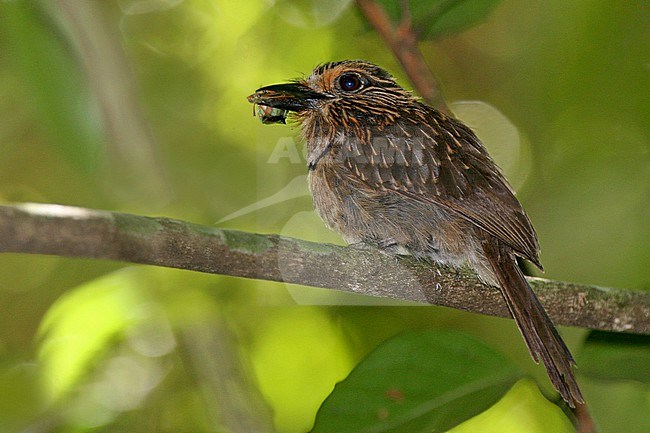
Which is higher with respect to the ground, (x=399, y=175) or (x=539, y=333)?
(x=399, y=175)

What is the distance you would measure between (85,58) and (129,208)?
273mm

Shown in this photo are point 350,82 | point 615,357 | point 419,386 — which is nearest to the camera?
point 419,386

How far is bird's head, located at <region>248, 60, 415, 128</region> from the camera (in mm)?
1372

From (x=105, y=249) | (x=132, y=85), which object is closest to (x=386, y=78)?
(x=132, y=85)

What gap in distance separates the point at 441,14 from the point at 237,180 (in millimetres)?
525

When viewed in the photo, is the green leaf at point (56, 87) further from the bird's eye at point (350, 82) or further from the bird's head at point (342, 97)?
the bird's eye at point (350, 82)

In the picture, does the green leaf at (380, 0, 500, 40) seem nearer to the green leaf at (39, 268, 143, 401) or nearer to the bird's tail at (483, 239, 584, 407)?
the bird's tail at (483, 239, 584, 407)

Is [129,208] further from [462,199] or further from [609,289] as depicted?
[609,289]

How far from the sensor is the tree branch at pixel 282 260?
731 millimetres

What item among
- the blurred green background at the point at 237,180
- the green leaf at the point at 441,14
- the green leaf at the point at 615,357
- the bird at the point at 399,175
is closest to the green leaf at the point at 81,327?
the blurred green background at the point at 237,180

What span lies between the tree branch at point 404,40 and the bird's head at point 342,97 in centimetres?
14

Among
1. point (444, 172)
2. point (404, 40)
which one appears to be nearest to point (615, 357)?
point (444, 172)

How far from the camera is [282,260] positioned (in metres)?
0.97

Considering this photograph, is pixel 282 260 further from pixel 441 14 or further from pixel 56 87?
pixel 441 14
